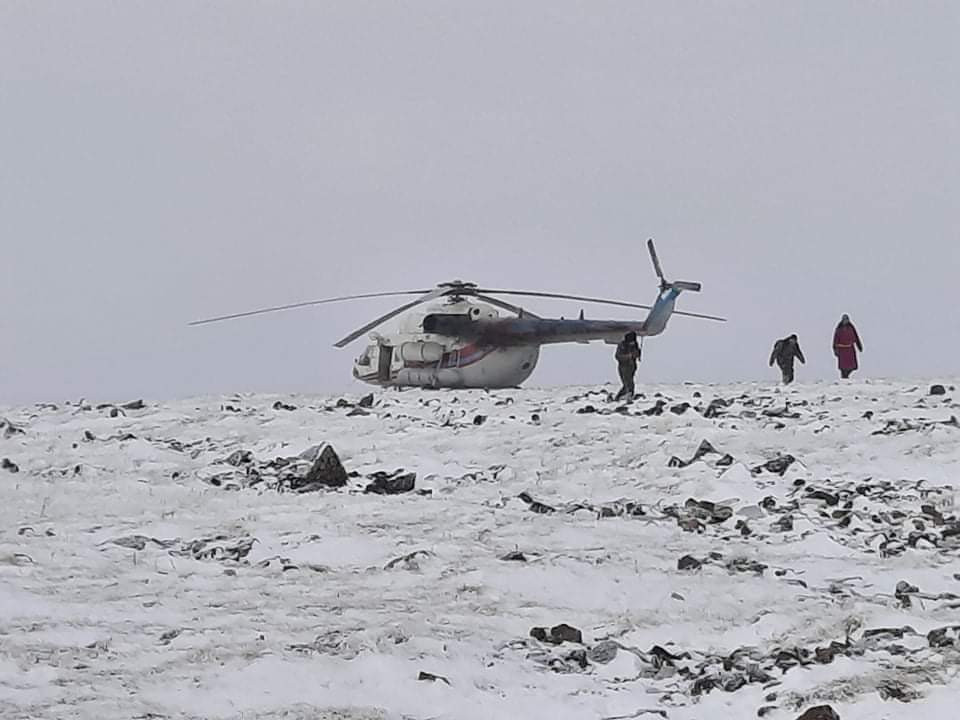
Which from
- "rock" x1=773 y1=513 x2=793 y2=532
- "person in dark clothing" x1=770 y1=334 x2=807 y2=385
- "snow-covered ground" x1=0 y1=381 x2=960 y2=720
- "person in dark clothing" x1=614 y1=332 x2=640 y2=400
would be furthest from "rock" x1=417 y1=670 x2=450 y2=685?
"person in dark clothing" x1=770 y1=334 x2=807 y2=385

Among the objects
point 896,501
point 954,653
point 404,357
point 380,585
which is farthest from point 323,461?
point 404,357

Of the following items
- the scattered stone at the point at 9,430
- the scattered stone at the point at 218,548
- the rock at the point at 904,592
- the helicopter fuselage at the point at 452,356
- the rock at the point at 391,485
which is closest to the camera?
the rock at the point at 904,592

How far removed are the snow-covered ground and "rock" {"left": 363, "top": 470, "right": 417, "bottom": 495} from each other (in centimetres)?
23

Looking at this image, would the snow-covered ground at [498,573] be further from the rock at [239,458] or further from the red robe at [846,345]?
the red robe at [846,345]

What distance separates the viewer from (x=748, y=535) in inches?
420

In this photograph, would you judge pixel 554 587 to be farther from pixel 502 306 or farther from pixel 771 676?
pixel 502 306

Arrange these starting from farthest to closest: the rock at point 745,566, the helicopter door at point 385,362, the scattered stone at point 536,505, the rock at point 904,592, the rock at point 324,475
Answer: the helicopter door at point 385,362 → the rock at point 324,475 → the scattered stone at point 536,505 → the rock at point 745,566 → the rock at point 904,592

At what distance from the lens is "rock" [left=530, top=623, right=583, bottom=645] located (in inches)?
291

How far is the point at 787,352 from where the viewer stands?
23969 millimetres

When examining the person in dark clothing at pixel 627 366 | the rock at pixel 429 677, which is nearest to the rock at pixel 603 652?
the rock at pixel 429 677

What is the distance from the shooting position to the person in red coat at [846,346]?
2530 cm

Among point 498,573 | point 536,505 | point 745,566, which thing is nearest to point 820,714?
point 498,573

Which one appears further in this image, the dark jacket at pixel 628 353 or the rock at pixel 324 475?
the dark jacket at pixel 628 353

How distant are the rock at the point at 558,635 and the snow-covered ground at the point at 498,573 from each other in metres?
0.09
